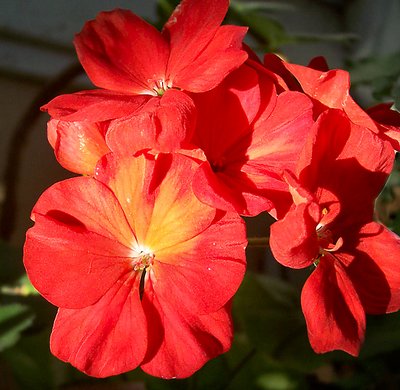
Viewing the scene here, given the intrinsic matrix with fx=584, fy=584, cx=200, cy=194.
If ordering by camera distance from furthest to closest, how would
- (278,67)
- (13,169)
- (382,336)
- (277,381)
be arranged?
(13,169) < (277,381) < (382,336) < (278,67)

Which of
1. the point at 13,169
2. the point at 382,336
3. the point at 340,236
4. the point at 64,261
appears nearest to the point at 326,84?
the point at 340,236

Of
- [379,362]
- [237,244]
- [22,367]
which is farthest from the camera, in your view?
[379,362]

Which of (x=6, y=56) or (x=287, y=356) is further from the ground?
(x=6, y=56)

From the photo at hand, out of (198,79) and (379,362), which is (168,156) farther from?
(379,362)

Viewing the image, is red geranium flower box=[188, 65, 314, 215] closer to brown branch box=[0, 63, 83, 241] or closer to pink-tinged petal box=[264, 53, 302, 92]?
pink-tinged petal box=[264, 53, 302, 92]

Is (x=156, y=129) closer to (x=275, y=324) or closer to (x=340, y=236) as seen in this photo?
(x=340, y=236)

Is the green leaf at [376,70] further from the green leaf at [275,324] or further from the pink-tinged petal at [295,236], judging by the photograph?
the pink-tinged petal at [295,236]

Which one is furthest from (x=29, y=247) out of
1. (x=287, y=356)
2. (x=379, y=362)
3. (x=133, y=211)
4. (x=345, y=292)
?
(x=379, y=362)

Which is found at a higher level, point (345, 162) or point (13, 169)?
point (345, 162)
